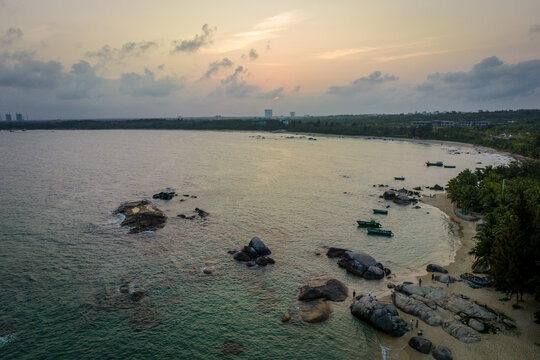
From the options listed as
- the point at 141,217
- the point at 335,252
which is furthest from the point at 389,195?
the point at 141,217

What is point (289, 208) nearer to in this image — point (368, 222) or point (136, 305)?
point (368, 222)

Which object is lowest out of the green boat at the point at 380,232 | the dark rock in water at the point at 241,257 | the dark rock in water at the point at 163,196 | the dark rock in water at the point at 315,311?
the dark rock in water at the point at 315,311

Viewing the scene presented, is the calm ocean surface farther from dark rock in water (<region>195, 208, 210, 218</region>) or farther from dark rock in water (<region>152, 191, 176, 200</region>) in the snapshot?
dark rock in water (<region>195, 208, 210, 218</region>)

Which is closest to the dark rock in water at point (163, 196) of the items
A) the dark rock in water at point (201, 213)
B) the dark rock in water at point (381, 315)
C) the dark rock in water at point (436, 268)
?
the dark rock in water at point (201, 213)

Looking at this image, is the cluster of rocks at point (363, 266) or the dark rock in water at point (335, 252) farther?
the dark rock in water at point (335, 252)

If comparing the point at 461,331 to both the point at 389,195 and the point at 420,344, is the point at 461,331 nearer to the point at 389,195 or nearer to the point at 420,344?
the point at 420,344

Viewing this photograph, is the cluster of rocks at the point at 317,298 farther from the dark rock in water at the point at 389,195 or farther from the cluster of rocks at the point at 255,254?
the dark rock in water at the point at 389,195

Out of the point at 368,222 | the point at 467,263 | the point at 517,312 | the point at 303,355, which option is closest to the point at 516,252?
the point at 517,312
